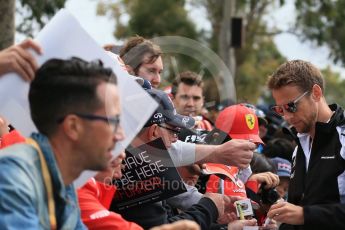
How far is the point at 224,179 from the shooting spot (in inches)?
195

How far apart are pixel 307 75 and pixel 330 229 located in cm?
105

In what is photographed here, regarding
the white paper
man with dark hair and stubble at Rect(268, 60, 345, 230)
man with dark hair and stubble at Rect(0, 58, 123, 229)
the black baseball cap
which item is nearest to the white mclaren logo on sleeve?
man with dark hair and stubble at Rect(0, 58, 123, 229)

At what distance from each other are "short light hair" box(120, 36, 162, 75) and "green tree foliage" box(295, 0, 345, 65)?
1657cm

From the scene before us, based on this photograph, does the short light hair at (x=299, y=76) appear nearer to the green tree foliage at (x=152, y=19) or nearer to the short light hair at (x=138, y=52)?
the short light hair at (x=138, y=52)

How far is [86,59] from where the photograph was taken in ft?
9.45

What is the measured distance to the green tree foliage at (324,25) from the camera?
70.4 ft

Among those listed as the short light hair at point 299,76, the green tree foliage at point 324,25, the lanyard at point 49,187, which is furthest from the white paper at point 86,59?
the green tree foliage at point 324,25

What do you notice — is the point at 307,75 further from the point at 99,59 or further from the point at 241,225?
the point at 99,59

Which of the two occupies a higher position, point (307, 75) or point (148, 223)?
point (307, 75)

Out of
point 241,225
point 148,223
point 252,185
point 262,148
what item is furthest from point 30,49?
point 262,148

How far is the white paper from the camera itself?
9.34ft

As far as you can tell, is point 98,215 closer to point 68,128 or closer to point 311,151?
point 68,128

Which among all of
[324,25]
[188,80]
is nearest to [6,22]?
[188,80]

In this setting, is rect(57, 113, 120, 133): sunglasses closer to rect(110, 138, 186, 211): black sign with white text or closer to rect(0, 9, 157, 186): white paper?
rect(0, 9, 157, 186): white paper
